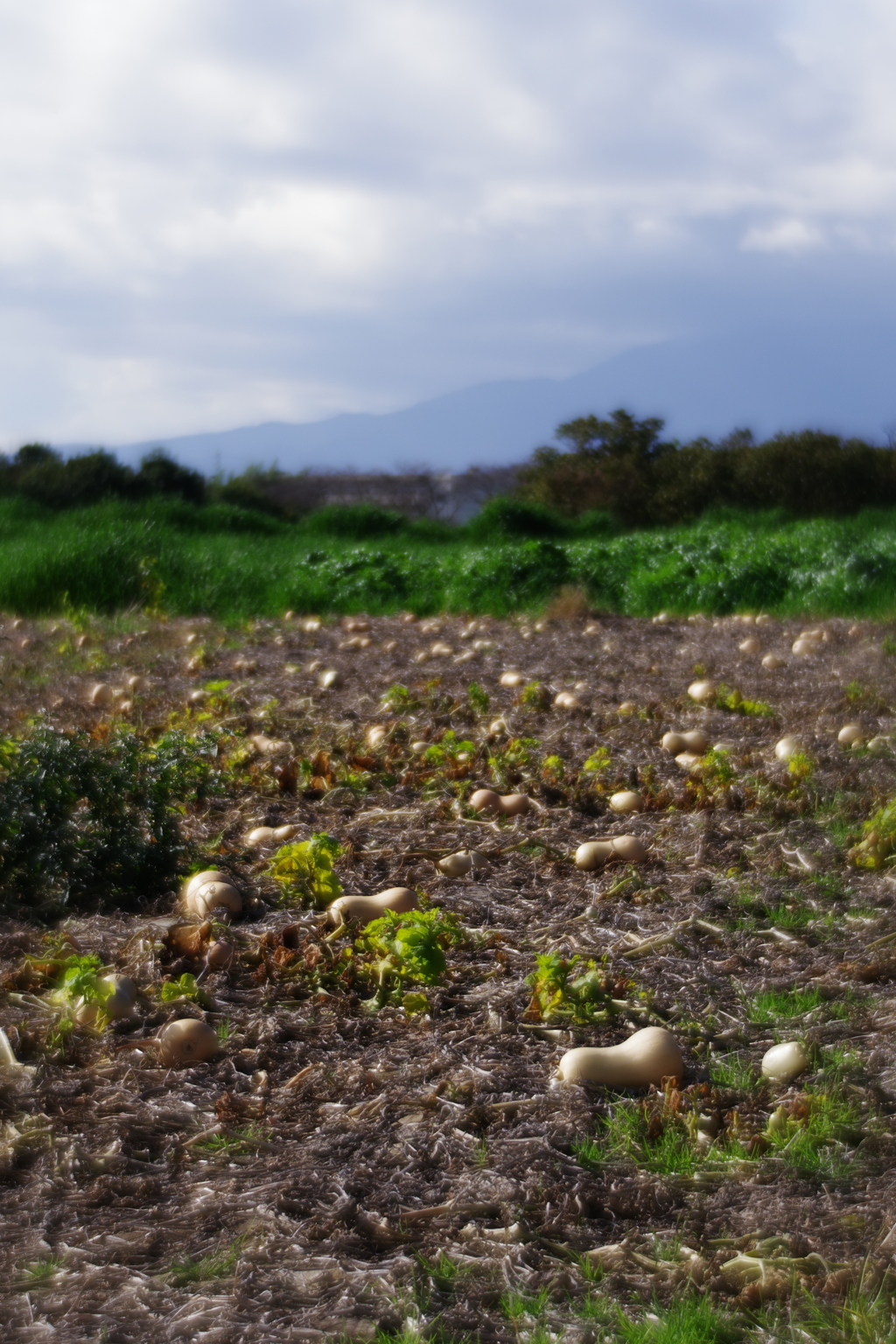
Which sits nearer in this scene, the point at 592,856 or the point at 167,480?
the point at 592,856

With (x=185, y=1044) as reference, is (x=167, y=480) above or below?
above

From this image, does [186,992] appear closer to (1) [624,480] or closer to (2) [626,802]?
(2) [626,802]

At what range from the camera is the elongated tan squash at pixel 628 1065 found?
7.87 ft

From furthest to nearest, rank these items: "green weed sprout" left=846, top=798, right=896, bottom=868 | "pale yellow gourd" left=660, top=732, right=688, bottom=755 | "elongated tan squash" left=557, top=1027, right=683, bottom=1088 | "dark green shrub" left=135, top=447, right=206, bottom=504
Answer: "dark green shrub" left=135, top=447, right=206, bottom=504, "pale yellow gourd" left=660, top=732, right=688, bottom=755, "green weed sprout" left=846, top=798, right=896, bottom=868, "elongated tan squash" left=557, top=1027, right=683, bottom=1088

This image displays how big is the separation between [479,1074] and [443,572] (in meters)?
9.61

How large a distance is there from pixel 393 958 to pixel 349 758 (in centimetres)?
207

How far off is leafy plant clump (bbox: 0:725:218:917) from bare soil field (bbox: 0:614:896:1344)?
5.1 inches

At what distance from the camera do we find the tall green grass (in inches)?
408

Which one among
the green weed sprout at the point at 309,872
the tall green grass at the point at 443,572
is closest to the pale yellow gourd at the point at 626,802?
the green weed sprout at the point at 309,872

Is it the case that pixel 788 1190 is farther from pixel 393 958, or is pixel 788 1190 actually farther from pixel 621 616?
pixel 621 616

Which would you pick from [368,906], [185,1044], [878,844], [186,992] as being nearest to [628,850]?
[878,844]

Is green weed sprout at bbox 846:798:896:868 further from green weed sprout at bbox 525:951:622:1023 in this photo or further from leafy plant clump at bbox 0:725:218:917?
leafy plant clump at bbox 0:725:218:917

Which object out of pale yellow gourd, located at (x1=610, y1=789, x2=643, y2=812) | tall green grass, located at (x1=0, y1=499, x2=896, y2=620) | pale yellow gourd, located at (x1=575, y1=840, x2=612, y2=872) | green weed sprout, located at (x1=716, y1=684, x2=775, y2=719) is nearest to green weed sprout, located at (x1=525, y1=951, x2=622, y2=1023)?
pale yellow gourd, located at (x1=575, y1=840, x2=612, y2=872)

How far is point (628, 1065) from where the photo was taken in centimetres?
241
